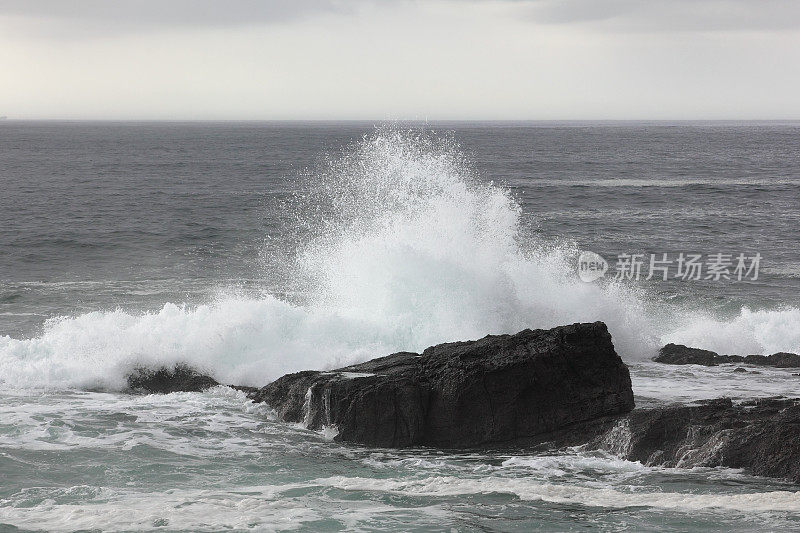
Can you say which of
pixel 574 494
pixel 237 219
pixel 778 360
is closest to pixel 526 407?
pixel 574 494

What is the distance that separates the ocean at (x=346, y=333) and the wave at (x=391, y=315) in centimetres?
5

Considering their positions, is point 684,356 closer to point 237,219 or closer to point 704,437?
point 704,437

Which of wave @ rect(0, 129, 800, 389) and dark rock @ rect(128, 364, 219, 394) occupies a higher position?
wave @ rect(0, 129, 800, 389)

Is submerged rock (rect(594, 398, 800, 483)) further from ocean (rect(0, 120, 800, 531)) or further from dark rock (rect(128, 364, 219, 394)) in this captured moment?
dark rock (rect(128, 364, 219, 394))

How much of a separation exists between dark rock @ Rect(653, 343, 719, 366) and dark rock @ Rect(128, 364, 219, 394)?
7969 millimetres

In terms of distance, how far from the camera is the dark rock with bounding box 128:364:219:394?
14816 mm

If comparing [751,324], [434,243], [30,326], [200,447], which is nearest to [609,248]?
[751,324]

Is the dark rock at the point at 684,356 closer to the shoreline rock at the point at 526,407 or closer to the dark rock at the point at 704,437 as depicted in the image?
the shoreline rock at the point at 526,407

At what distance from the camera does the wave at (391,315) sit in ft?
52.1

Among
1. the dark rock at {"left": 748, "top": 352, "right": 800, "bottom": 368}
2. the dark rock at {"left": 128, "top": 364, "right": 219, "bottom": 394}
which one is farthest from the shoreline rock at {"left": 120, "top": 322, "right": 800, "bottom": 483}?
the dark rock at {"left": 748, "top": 352, "right": 800, "bottom": 368}

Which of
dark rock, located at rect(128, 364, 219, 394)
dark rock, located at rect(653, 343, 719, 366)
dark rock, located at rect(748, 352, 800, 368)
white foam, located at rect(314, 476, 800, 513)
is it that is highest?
dark rock, located at rect(748, 352, 800, 368)

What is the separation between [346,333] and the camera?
664 inches

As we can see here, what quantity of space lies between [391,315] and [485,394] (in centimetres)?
558

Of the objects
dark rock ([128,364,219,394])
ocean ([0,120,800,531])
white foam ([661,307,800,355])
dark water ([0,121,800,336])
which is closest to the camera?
ocean ([0,120,800,531])
